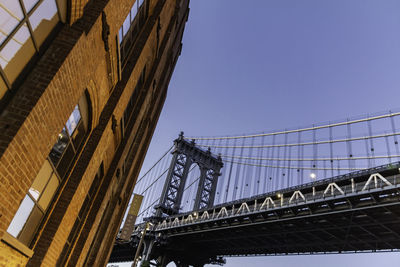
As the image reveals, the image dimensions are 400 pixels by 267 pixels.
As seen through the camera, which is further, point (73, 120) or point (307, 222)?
point (307, 222)

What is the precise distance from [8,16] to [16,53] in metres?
0.61

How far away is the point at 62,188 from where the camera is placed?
784 centimetres

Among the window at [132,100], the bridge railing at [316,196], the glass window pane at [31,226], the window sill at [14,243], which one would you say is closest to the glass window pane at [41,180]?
the glass window pane at [31,226]

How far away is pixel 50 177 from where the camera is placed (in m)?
7.09

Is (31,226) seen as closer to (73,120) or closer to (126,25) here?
(73,120)

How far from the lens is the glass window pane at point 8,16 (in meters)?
4.17

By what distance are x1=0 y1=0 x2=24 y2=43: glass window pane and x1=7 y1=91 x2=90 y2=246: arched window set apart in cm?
286

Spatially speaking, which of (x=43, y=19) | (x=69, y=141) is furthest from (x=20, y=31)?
(x=69, y=141)

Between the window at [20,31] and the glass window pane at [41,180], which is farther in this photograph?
the glass window pane at [41,180]

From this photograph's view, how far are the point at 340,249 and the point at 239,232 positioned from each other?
427 inches

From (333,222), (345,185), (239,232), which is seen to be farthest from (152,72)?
(239,232)

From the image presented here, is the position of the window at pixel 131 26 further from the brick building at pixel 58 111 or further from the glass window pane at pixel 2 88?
the glass window pane at pixel 2 88

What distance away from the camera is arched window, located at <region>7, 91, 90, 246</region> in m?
6.28

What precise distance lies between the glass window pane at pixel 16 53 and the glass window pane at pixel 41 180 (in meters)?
2.27
